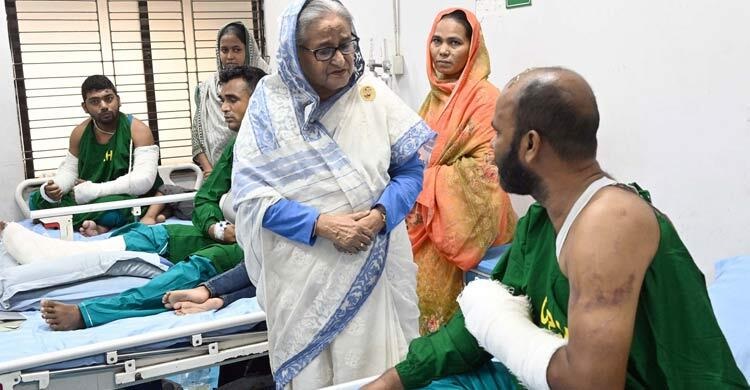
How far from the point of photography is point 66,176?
14.2 feet

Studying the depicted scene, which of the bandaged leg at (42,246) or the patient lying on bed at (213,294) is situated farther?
the bandaged leg at (42,246)

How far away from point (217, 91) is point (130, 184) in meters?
0.76

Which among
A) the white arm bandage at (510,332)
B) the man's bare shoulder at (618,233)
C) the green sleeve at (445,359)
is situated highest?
the man's bare shoulder at (618,233)

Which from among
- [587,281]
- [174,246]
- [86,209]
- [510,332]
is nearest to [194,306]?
[174,246]

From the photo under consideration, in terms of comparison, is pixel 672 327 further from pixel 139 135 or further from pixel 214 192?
pixel 139 135

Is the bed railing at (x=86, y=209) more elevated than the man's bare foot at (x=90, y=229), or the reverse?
the bed railing at (x=86, y=209)

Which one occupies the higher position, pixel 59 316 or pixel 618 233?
pixel 618 233

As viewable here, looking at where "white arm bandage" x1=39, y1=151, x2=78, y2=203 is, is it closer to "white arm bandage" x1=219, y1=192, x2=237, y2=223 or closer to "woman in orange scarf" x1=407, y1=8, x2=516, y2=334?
"white arm bandage" x1=219, y1=192, x2=237, y2=223

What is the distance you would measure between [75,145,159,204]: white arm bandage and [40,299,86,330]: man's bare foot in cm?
159

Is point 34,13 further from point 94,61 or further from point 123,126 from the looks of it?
point 123,126

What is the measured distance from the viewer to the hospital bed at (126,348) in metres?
2.25

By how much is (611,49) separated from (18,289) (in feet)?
8.48

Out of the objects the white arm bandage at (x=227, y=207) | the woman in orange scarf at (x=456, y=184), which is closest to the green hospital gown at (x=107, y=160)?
the white arm bandage at (x=227, y=207)

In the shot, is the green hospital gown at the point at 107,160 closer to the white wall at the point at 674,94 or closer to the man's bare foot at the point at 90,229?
the man's bare foot at the point at 90,229
